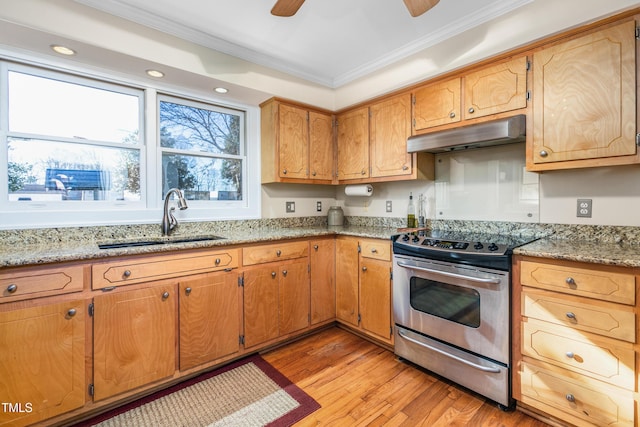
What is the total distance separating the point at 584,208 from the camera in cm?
189

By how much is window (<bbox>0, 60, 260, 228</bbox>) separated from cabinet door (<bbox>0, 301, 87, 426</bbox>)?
2.55ft

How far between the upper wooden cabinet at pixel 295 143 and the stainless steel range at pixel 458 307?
1.20m

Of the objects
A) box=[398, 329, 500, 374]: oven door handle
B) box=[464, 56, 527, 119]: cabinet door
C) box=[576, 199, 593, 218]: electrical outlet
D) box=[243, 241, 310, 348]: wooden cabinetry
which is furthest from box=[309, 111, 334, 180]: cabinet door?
box=[576, 199, 593, 218]: electrical outlet

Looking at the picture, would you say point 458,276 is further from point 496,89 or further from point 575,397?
point 496,89

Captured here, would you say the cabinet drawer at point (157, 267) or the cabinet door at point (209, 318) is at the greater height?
the cabinet drawer at point (157, 267)

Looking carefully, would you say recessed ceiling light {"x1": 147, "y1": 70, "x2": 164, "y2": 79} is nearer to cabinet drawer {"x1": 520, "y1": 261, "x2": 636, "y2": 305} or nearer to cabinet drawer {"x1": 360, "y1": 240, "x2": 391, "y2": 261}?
cabinet drawer {"x1": 360, "y1": 240, "x2": 391, "y2": 261}

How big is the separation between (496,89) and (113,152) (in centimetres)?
286

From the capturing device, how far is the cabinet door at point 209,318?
1945 mm

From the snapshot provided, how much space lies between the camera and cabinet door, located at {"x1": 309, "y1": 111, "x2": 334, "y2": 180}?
3.00 m

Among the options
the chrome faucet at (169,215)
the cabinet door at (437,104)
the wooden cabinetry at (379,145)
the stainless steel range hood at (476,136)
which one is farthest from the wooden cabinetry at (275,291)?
the cabinet door at (437,104)

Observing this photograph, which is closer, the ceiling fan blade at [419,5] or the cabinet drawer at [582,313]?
the cabinet drawer at [582,313]

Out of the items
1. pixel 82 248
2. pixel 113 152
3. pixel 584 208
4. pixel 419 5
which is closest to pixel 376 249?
pixel 584 208

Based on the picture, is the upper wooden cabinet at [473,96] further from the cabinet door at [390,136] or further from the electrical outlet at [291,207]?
the electrical outlet at [291,207]

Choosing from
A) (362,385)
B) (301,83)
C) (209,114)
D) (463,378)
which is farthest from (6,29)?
(463,378)
